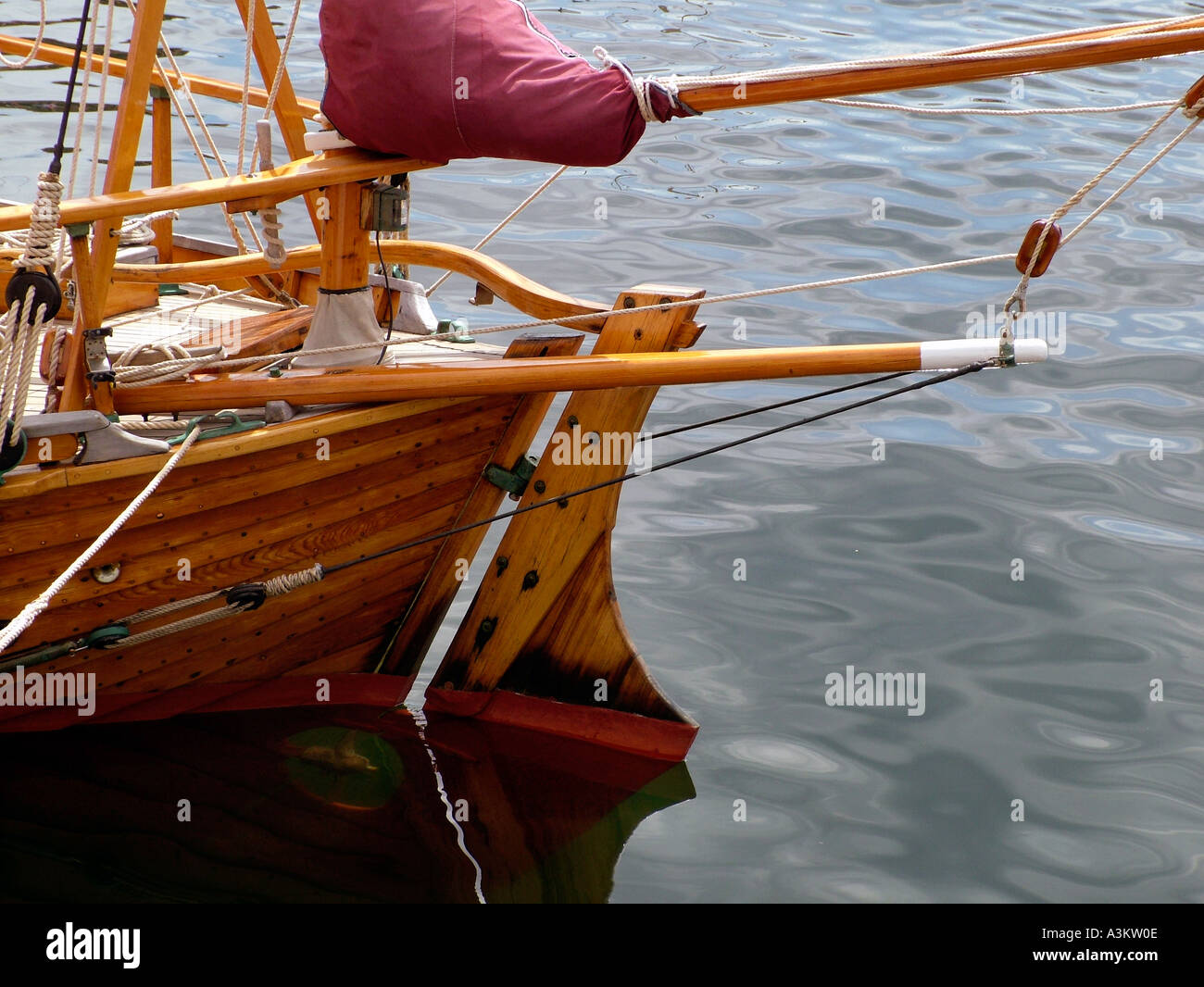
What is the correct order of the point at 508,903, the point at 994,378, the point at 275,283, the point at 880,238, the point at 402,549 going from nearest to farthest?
the point at 508,903
the point at 402,549
the point at 275,283
the point at 994,378
the point at 880,238

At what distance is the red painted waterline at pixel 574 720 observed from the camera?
194 inches

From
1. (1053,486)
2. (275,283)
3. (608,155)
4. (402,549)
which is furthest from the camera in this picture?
(1053,486)

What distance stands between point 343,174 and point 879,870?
8.93ft

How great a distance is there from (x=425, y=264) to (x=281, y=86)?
84 centimetres

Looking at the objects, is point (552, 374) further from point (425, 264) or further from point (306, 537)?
point (425, 264)

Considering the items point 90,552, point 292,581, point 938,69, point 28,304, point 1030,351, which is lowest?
point 292,581

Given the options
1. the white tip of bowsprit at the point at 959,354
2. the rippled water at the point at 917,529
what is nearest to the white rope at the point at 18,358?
the rippled water at the point at 917,529

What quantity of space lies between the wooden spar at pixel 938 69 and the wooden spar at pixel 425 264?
101 cm

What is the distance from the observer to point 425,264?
17.7 ft

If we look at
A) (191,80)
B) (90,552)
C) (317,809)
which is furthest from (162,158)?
(317,809)

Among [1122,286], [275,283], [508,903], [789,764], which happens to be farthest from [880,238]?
[508,903]

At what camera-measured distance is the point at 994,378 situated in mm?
7602
